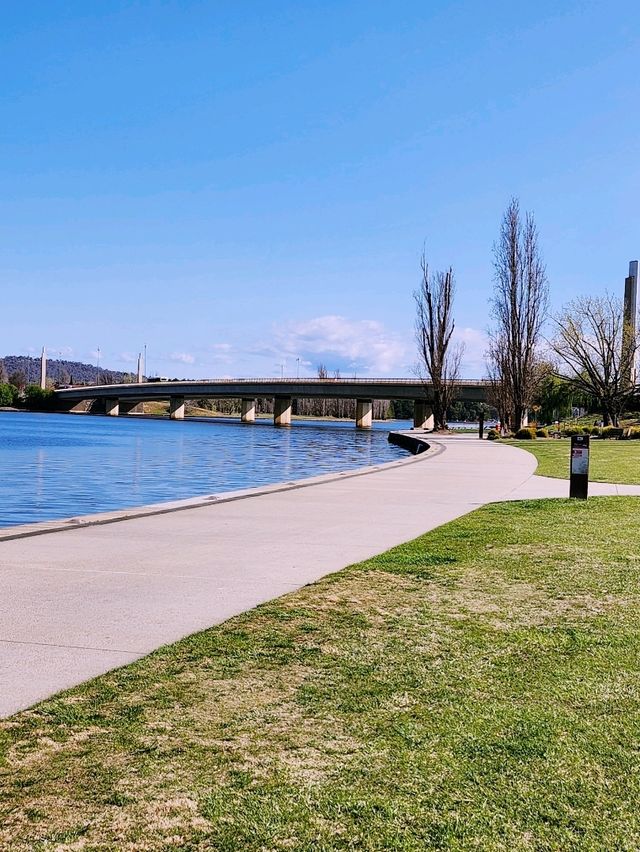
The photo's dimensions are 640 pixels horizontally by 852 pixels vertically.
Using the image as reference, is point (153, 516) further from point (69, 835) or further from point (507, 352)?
point (507, 352)

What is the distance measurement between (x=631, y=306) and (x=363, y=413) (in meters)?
41.6

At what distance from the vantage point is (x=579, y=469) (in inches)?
582

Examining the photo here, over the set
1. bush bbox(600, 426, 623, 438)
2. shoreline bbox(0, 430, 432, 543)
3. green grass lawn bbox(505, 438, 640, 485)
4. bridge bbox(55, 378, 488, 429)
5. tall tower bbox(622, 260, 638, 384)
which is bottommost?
shoreline bbox(0, 430, 432, 543)

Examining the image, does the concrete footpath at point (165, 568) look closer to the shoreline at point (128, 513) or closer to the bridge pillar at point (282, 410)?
the shoreline at point (128, 513)

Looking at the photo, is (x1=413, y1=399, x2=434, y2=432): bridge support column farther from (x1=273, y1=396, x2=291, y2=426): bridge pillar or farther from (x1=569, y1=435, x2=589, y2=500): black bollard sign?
(x1=569, y1=435, x2=589, y2=500): black bollard sign

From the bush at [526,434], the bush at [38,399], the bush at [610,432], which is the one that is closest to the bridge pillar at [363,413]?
the bush at [526,434]

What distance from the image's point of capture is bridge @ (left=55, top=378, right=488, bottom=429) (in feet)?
284

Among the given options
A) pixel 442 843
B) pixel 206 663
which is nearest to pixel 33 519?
pixel 206 663

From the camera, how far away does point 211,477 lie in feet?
81.0

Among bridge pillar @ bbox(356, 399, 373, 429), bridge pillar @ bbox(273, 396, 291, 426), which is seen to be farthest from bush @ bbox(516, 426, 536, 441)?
bridge pillar @ bbox(273, 396, 291, 426)

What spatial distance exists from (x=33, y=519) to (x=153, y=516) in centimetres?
332

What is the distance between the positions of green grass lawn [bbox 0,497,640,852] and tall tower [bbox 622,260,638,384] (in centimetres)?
5862

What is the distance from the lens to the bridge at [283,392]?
86.6 meters

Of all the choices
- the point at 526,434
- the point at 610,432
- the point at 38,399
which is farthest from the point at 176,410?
the point at 610,432
